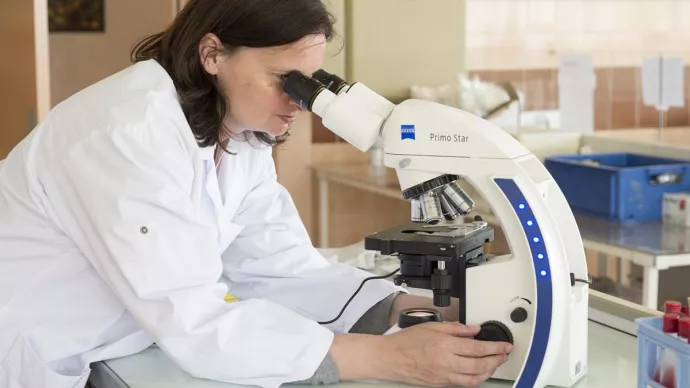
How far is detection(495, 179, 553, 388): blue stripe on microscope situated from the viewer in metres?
1.28

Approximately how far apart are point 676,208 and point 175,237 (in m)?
1.99

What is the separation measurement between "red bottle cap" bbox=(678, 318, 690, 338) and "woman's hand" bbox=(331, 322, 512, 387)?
10.7 inches

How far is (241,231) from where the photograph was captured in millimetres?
1738

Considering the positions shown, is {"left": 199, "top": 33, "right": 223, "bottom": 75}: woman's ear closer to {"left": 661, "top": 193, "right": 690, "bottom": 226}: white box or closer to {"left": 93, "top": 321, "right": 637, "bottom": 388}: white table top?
{"left": 93, "top": 321, "right": 637, "bottom": 388}: white table top

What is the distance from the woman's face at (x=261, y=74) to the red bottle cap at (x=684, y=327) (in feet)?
2.14

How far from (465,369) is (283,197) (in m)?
0.61

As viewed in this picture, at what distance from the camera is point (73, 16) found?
4.89 m

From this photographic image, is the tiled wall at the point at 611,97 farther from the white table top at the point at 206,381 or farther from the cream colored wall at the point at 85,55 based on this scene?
the white table top at the point at 206,381

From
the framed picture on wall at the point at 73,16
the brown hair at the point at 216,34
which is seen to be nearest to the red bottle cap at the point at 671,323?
the brown hair at the point at 216,34

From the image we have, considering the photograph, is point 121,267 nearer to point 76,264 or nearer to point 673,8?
point 76,264

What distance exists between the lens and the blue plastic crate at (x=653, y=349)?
3.63 feet

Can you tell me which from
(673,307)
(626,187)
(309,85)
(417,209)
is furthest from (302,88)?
(626,187)

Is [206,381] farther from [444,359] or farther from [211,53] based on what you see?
[211,53]

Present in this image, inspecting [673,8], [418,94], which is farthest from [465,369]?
[673,8]
